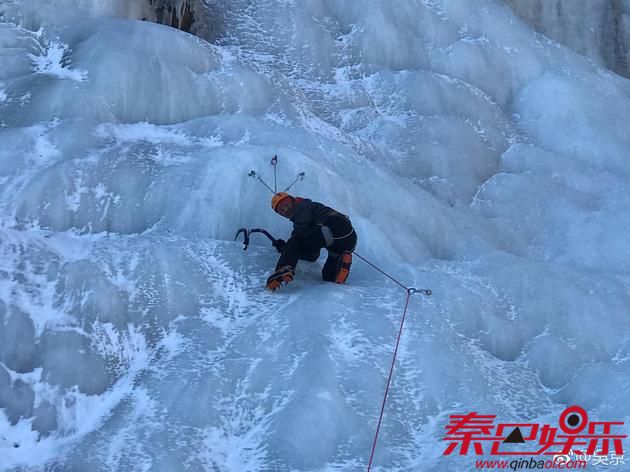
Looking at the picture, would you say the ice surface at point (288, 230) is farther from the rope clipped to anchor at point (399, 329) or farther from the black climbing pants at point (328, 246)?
the black climbing pants at point (328, 246)

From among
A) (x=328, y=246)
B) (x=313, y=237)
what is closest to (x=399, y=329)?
(x=328, y=246)

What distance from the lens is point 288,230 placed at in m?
8.91

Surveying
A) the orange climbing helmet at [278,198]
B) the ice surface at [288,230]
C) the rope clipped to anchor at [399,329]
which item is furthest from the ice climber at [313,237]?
the rope clipped to anchor at [399,329]

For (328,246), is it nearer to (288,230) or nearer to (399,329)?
(288,230)

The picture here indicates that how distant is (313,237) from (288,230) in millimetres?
575

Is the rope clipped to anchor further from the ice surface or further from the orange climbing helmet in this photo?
the orange climbing helmet

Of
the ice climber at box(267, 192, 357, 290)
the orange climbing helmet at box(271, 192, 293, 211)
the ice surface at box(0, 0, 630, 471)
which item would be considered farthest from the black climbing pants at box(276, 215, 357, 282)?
the orange climbing helmet at box(271, 192, 293, 211)

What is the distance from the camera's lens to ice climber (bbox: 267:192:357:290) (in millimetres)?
8219

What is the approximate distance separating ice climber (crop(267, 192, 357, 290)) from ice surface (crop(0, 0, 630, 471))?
21 centimetres

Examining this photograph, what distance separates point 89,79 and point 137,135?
0.79 m

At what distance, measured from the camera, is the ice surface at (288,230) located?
22.9 feet

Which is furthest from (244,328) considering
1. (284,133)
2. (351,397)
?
(284,133)

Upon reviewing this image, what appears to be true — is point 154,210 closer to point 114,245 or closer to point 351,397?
point 114,245

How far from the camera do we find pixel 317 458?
6.67 metres
